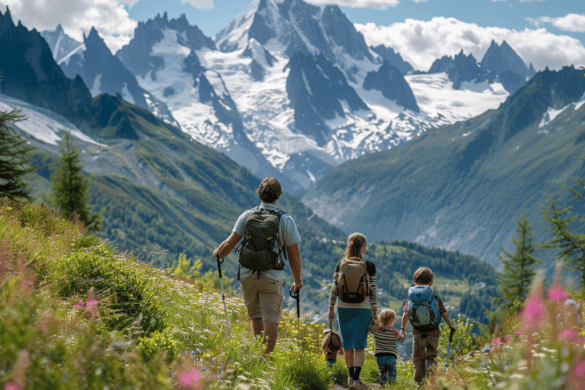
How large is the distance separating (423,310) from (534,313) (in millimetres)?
5638

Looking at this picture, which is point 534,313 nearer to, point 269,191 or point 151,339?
point 151,339

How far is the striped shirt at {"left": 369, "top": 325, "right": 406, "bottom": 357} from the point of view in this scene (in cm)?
830

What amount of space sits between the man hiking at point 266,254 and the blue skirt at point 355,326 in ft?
3.63

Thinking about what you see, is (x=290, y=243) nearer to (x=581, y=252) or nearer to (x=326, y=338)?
(x=326, y=338)

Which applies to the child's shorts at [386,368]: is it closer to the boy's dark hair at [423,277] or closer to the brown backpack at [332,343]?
the brown backpack at [332,343]

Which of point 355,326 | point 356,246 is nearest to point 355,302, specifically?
point 355,326

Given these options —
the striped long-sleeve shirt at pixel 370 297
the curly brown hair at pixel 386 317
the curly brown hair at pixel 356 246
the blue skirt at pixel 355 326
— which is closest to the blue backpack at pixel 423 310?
the curly brown hair at pixel 386 317

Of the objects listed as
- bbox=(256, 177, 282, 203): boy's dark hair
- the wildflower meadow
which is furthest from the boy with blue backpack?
bbox=(256, 177, 282, 203): boy's dark hair

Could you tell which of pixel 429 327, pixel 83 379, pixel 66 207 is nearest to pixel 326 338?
pixel 429 327

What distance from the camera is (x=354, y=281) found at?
25.1 feet

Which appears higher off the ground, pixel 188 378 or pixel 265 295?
pixel 188 378

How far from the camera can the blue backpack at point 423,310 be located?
8133 millimetres

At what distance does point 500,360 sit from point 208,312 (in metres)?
5.34

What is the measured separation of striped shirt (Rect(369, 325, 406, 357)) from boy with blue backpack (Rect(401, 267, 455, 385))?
0.35 m
